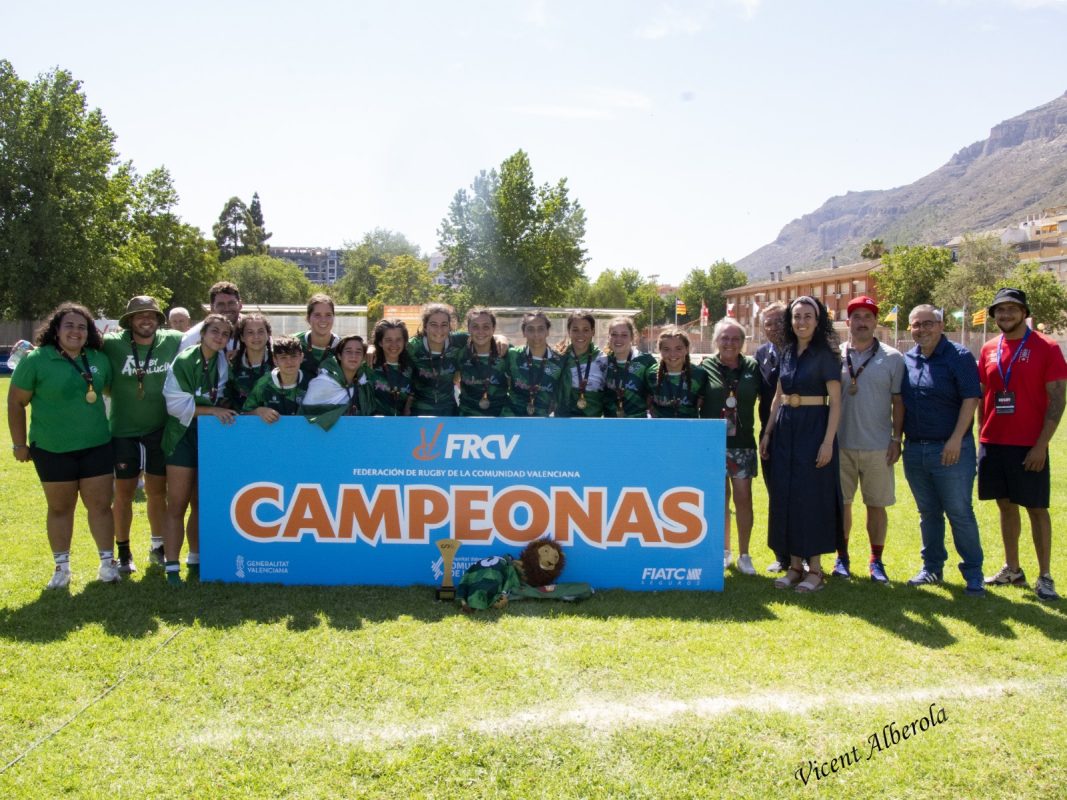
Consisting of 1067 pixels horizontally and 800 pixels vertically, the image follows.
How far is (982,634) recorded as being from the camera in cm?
450

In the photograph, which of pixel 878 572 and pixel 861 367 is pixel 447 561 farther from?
pixel 861 367

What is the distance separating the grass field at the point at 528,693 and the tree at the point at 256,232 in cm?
9926

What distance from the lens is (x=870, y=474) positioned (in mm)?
5656

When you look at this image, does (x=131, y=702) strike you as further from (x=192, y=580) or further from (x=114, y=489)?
(x=114, y=489)

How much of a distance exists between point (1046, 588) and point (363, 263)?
88059mm

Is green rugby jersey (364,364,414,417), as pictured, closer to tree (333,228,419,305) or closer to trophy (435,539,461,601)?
trophy (435,539,461,601)

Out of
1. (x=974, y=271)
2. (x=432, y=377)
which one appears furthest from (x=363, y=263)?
(x=432, y=377)

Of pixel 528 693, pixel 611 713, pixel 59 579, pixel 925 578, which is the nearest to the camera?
pixel 611 713

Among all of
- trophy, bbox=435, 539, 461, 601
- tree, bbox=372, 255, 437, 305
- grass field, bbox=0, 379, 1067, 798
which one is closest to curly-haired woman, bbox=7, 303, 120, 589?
grass field, bbox=0, 379, 1067, 798

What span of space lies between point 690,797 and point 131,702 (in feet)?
8.18

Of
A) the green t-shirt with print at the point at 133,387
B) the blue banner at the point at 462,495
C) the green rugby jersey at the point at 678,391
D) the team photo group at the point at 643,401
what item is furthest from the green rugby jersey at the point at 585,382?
the green t-shirt with print at the point at 133,387

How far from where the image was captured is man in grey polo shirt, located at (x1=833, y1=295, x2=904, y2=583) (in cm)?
559

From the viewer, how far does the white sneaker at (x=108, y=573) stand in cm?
534

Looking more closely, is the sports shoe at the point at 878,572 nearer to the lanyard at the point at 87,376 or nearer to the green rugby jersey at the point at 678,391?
the green rugby jersey at the point at 678,391
